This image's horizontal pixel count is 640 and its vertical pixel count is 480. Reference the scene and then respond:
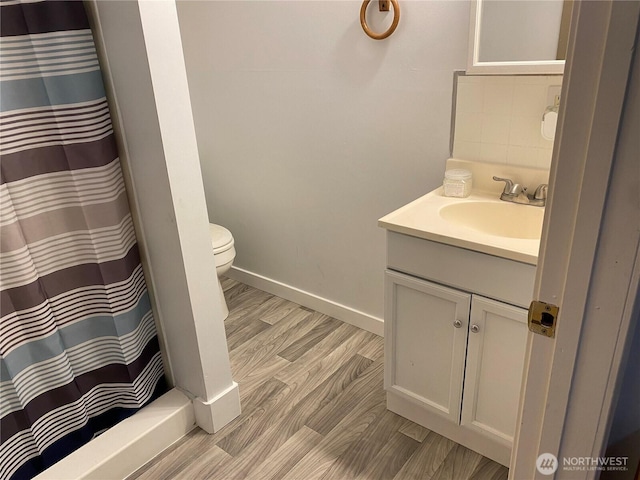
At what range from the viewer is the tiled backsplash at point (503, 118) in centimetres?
166

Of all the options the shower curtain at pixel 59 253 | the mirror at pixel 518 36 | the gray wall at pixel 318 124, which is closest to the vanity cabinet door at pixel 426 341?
the gray wall at pixel 318 124

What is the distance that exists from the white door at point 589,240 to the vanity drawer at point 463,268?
63cm

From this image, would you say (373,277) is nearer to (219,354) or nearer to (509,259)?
(219,354)

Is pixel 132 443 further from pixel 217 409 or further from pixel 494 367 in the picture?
pixel 494 367

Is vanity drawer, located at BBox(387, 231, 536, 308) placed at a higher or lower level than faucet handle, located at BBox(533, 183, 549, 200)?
lower

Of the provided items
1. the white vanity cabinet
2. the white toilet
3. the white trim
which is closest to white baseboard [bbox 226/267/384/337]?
the white toilet

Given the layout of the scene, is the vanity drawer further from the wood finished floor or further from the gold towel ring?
the gold towel ring

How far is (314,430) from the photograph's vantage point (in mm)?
1883

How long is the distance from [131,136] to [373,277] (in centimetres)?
125

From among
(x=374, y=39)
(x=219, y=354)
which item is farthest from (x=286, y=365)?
(x=374, y=39)

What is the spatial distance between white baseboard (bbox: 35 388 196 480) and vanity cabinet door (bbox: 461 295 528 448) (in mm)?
1032

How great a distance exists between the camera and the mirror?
60.6 inches

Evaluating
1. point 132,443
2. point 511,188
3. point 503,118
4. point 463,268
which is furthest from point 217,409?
point 503,118

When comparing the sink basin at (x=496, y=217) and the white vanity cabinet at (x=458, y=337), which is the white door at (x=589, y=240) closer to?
the white vanity cabinet at (x=458, y=337)
